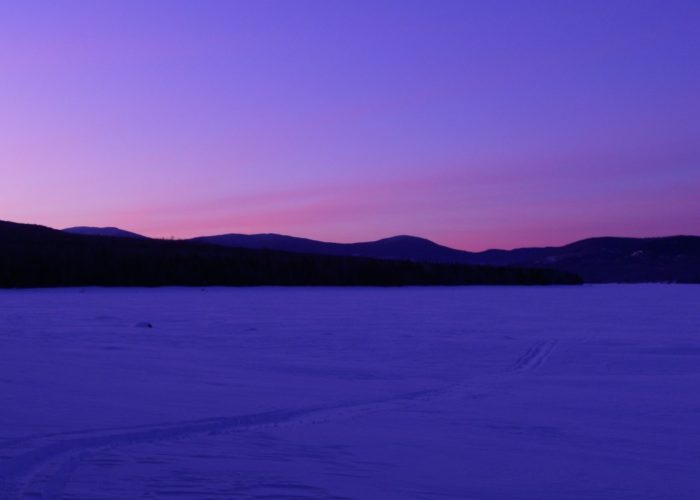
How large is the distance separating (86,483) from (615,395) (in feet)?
17.9

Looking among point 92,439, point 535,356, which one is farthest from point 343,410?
point 535,356

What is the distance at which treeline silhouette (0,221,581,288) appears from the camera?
2827cm

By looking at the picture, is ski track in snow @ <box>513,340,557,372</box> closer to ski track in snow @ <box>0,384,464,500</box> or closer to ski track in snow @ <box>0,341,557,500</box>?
ski track in snow @ <box>0,341,557,500</box>

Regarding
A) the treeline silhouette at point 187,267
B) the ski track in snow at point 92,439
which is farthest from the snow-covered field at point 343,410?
the treeline silhouette at point 187,267

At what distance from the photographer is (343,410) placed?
7.38 meters

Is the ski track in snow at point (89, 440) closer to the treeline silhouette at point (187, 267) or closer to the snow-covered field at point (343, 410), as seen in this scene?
the snow-covered field at point (343, 410)

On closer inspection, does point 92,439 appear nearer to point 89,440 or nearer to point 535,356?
point 89,440

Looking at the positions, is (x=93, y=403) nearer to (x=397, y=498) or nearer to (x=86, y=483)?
(x=86, y=483)

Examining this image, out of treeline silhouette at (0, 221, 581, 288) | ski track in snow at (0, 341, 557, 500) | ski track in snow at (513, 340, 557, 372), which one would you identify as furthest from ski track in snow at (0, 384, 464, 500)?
treeline silhouette at (0, 221, 581, 288)

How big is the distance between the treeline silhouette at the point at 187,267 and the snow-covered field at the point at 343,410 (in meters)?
13.1

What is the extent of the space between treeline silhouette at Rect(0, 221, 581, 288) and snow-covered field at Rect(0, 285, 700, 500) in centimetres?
1309

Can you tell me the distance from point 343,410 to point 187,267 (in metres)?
24.3

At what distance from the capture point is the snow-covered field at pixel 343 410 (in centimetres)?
498

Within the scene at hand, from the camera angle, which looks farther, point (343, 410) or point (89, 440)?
point (343, 410)
